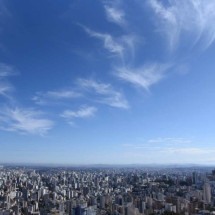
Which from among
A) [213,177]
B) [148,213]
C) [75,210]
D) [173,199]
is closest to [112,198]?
[173,199]

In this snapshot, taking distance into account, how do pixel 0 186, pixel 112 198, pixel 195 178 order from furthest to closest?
pixel 195 178 < pixel 0 186 < pixel 112 198

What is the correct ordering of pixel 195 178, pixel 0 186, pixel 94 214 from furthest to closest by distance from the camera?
pixel 195 178 → pixel 0 186 → pixel 94 214

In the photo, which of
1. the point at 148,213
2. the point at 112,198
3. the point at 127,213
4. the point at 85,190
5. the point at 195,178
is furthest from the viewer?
the point at 195,178

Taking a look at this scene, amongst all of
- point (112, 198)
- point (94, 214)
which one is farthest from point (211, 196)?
point (94, 214)

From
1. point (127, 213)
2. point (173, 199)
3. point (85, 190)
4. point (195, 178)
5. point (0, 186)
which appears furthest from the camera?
point (195, 178)

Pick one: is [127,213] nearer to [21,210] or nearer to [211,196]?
[21,210]

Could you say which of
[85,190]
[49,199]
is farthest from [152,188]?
[49,199]

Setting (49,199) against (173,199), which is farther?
(49,199)

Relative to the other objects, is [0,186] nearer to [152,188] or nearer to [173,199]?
[152,188]

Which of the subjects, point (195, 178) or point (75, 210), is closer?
point (75, 210)
